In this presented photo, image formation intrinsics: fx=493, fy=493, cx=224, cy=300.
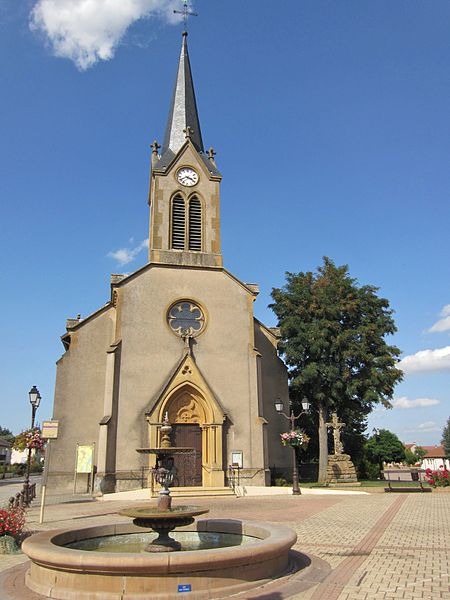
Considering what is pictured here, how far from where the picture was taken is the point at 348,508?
17.5 meters

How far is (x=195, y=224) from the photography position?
3095 centimetres

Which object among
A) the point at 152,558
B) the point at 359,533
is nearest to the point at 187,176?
the point at 359,533

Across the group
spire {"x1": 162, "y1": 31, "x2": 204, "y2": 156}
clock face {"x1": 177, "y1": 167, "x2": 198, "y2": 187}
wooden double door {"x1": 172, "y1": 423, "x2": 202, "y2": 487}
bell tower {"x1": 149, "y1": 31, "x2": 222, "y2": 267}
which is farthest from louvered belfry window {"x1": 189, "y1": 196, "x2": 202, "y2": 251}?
wooden double door {"x1": 172, "y1": 423, "x2": 202, "y2": 487}

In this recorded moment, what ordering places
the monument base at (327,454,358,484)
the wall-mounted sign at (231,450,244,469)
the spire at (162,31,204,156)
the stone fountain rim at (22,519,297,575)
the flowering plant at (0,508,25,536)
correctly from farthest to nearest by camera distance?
the spire at (162,31,204,156)
the monument base at (327,454,358,484)
the wall-mounted sign at (231,450,244,469)
the flowering plant at (0,508,25,536)
the stone fountain rim at (22,519,297,575)

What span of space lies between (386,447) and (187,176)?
127ft

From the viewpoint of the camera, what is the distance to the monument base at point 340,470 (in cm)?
3059

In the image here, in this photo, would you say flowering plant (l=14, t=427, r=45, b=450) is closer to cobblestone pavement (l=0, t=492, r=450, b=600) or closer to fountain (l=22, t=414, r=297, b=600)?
cobblestone pavement (l=0, t=492, r=450, b=600)

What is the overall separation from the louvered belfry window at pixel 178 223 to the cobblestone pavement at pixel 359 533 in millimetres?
14921

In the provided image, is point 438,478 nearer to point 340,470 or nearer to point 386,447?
point 340,470

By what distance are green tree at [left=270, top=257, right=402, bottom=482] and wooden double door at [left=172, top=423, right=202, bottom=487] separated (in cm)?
943

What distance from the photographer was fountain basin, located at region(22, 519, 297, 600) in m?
6.54

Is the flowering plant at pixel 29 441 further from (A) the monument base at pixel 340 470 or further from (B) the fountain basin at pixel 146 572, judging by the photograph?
(A) the monument base at pixel 340 470

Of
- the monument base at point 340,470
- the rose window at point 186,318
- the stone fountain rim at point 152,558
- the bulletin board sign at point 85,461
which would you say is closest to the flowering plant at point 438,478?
the monument base at point 340,470

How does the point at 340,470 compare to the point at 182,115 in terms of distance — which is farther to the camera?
the point at 182,115
